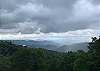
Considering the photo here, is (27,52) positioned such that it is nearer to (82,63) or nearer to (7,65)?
(7,65)

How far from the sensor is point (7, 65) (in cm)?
8175

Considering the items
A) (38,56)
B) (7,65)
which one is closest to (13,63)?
(7,65)

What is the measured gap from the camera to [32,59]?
8169cm

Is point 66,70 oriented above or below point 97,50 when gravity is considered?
below

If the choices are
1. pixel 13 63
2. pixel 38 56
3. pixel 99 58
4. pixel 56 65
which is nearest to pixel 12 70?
pixel 13 63

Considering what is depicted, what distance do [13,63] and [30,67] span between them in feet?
19.0

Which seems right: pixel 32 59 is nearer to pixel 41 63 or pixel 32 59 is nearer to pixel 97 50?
pixel 41 63

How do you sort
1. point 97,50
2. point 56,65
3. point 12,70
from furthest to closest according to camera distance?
point 56,65
point 12,70
point 97,50

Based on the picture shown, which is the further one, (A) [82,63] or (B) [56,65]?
(B) [56,65]

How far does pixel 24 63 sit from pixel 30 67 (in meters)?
2.24

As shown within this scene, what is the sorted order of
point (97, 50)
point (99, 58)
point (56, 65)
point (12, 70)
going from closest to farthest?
point (99, 58), point (97, 50), point (12, 70), point (56, 65)

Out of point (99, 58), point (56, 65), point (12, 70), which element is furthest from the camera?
point (56, 65)

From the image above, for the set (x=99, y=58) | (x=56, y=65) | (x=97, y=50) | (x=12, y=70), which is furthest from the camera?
(x=56, y=65)

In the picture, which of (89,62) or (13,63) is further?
(13,63)
